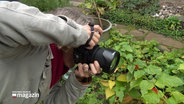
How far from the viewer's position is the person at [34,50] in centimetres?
106

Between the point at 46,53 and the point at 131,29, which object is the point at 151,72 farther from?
the point at 131,29

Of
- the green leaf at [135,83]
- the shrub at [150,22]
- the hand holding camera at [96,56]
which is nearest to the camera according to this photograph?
the hand holding camera at [96,56]

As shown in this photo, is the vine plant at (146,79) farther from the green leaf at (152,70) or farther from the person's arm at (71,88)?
the person's arm at (71,88)

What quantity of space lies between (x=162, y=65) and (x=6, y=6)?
137cm

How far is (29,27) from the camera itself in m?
1.06

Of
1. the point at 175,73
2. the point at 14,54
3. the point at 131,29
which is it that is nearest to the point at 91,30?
the point at 14,54

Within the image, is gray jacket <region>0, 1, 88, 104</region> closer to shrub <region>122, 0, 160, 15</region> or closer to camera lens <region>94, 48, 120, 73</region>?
camera lens <region>94, 48, 120, 73</region>

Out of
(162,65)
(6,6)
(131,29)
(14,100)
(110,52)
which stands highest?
(6,6)

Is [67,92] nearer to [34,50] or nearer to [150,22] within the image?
[34,50]

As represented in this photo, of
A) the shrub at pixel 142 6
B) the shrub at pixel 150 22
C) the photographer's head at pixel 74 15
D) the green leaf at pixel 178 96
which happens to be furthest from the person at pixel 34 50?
the shrub at pixel 142 6

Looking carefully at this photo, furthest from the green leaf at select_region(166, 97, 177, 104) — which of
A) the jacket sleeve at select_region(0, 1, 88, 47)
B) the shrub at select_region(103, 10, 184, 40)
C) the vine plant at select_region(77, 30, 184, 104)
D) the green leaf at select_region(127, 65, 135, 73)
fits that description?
the shrub at select_region(103, 10, 184, 40)

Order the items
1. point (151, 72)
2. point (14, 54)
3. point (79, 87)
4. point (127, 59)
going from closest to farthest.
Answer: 1. point (14, 54)
2. point (79, 87)
3. point (151, 72)
4. point (127, 59)

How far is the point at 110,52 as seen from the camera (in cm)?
138

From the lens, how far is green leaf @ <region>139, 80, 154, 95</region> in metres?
1.83
